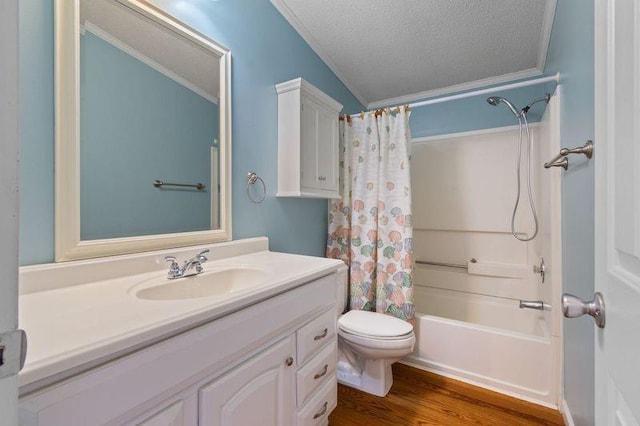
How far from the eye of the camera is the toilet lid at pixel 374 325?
63.9 inches

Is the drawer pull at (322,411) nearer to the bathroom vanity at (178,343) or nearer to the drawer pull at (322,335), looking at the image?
the bathroom vanity at (178,343)

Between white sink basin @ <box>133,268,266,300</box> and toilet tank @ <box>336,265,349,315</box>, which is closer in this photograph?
white sink basin @ <box>133,268,266,300</box>

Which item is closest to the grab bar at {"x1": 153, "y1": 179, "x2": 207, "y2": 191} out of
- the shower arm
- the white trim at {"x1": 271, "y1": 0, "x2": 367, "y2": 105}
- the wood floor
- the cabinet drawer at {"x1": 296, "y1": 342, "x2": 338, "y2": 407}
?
the cabinet drawer at {"x1": 296, "y1": 342, "x2": 338, "y2": 407}

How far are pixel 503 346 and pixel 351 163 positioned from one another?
61.2 inches

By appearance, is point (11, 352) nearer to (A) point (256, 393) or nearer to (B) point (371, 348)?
(A) point (256, 393)

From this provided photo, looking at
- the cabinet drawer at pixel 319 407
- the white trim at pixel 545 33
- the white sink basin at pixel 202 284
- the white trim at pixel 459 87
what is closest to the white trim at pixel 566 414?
the cabinet drawer at pixel 319 407

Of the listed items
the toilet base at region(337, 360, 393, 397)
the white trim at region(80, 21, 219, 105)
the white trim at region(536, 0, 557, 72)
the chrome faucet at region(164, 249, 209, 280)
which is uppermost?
the white trim at region(536, 0, 557, 72)

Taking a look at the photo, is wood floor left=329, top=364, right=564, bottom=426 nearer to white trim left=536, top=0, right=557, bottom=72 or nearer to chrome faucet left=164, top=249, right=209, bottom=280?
chrome faucet left=164, top=249, right=209, bottom=280

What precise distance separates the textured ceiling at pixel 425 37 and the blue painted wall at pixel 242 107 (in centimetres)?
17

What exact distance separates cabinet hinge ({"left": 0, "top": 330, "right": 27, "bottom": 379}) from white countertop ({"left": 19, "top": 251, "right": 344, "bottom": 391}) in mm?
219

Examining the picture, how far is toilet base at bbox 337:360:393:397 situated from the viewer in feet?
5.57

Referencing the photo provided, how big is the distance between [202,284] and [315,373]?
0.61 metres

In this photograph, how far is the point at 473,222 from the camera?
250cm

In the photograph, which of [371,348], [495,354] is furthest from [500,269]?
[371,348]
